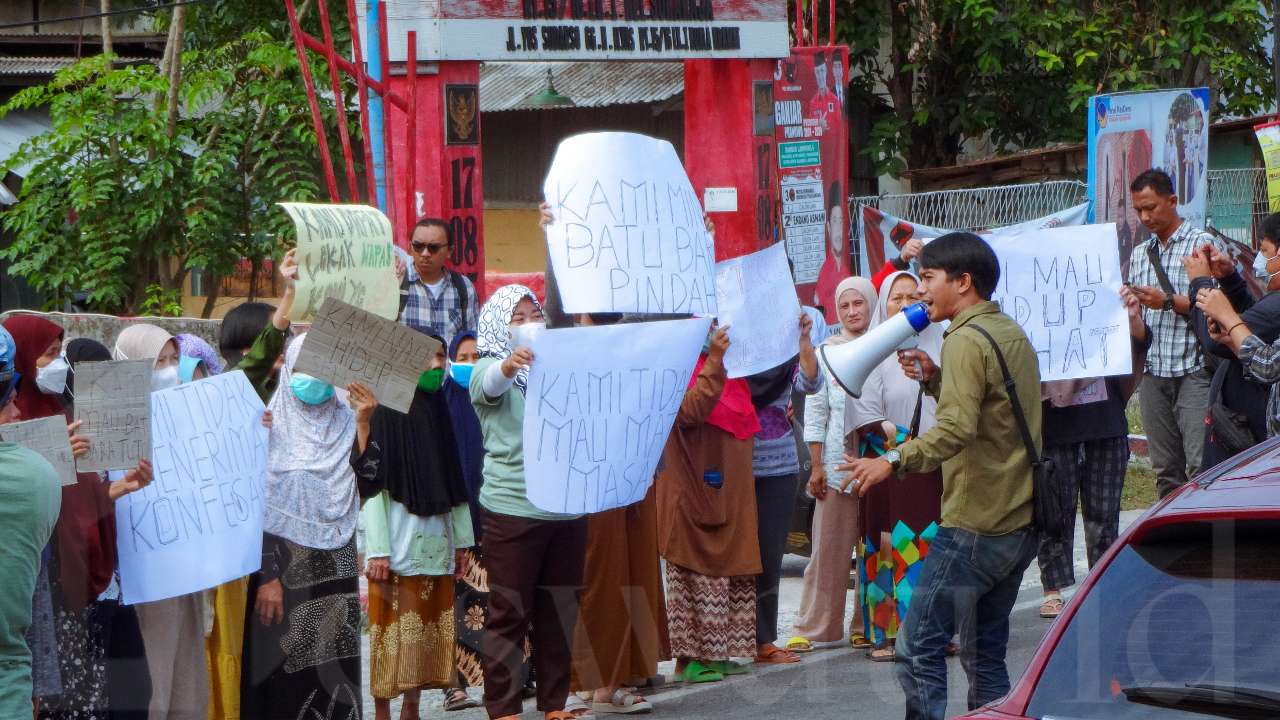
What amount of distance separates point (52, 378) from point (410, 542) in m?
1.67

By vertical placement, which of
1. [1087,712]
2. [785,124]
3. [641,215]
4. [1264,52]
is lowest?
[1087,712]

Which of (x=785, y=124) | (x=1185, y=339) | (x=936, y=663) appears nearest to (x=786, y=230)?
(x=785, y=124)

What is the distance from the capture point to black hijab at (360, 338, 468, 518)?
6094 mm

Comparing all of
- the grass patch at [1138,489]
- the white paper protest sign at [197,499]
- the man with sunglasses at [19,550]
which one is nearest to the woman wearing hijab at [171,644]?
the white paper protest sign at [197,499]

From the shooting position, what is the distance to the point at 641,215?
573cm

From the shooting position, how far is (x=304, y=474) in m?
5.65

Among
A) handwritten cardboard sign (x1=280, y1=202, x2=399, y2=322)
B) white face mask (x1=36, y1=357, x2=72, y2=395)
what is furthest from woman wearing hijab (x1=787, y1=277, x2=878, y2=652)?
white face mask (x1=36, y1=357, x2=72, y2=395)

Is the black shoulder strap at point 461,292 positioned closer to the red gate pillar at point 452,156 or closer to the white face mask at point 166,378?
the red gate pillar at point 452,156

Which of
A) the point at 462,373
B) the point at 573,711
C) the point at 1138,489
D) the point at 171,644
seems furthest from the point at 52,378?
the point at 1138,489

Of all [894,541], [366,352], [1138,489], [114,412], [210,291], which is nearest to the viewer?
[114,412]

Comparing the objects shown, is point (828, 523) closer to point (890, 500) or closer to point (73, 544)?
point (890, 500)

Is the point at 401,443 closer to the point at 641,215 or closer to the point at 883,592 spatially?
the point at 641,215

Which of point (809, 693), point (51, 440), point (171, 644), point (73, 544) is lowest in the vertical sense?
point (809, 693)

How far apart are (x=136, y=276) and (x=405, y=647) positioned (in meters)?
7.07
